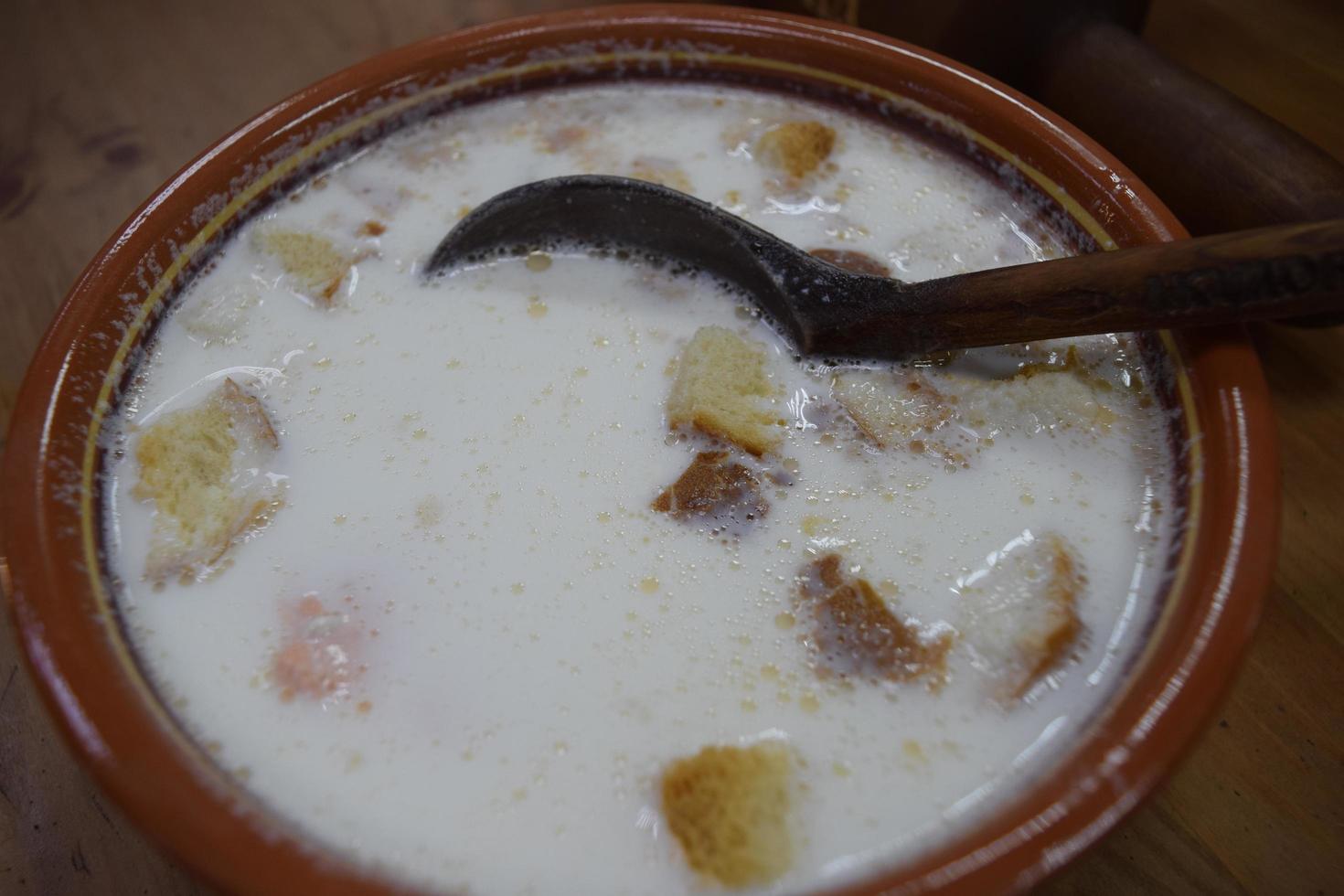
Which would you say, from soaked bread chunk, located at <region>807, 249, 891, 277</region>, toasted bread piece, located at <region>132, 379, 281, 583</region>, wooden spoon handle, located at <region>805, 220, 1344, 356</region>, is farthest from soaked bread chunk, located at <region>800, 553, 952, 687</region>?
toasted bread piece, located at <region>132, 379, 281, 583</region>

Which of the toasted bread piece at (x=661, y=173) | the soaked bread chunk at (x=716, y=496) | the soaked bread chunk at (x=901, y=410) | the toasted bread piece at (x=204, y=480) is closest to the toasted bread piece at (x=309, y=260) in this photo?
the toasted bread piece at (x=204, y=480)

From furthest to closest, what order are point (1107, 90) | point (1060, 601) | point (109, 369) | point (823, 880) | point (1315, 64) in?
point (1315, 64), point (1107, 90), point (109, 369), point (1060, 601), point (823, 880)

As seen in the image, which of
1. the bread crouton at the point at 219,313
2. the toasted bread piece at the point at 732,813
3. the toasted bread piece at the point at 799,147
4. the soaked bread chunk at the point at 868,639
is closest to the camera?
the toasted bread piece at the point at 732,813

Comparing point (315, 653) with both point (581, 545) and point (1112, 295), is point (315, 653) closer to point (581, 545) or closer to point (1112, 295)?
point (581, 545)

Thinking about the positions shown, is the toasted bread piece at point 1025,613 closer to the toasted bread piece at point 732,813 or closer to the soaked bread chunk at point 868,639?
the soaked bread chunk at point 868,639

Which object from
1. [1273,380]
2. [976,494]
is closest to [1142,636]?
[976,494]

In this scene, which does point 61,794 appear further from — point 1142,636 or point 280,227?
point 1142,636

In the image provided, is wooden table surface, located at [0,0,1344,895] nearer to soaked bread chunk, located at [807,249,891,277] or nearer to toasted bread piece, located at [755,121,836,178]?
soaked bread chunk, located at [807,249,891,277]
